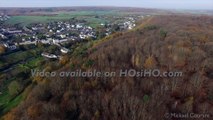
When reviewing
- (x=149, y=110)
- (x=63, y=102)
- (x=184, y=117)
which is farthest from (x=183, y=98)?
(x=63, y=102)

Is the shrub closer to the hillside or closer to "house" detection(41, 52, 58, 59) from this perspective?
the hillside

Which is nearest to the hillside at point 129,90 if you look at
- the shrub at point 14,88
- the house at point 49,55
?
the shrub at point 14,88

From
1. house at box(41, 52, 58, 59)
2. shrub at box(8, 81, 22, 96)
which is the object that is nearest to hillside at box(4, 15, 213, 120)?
shrub at box(8, 81, 22, 96)

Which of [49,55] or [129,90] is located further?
[49,55]

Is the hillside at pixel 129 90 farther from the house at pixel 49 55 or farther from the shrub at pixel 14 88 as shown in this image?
the house at pixel 49 55

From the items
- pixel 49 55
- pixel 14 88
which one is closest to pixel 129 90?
pixel 14 88

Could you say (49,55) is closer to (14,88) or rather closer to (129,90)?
(14,88)

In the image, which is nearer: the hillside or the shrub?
the hillside

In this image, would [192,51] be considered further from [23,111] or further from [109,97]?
[23,111]
